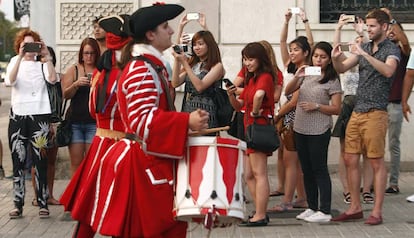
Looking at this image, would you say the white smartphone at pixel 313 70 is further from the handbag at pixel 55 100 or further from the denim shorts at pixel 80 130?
the handbag at pixel 55 100

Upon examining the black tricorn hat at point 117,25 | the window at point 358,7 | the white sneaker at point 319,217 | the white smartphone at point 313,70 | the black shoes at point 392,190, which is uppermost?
the window at point 358,7

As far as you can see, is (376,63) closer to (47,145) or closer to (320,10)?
(47,145)

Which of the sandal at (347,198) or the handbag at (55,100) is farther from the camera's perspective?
the sandal at (347,198)

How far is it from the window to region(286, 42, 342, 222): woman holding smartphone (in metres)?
3.67

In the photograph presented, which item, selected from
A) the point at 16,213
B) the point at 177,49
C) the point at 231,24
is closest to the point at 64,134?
the point at 16,213

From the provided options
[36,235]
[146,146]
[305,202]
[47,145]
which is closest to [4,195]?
[47,145]

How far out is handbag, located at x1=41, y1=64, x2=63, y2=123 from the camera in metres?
9.18

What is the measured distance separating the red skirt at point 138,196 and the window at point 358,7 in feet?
24.9

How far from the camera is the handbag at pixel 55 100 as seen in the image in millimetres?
9180

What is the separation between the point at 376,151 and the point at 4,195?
4.73 meters

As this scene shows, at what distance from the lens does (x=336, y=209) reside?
956cm

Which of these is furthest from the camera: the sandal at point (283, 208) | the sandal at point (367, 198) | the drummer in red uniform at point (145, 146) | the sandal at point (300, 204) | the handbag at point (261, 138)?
the sandal at point (367, 198)

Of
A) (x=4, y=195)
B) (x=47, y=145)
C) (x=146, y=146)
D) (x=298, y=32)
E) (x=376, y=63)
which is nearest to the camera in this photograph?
(x=146, y=146)

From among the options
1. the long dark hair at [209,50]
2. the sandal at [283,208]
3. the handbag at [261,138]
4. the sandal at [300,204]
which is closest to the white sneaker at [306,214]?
the sandal at [283,208]
